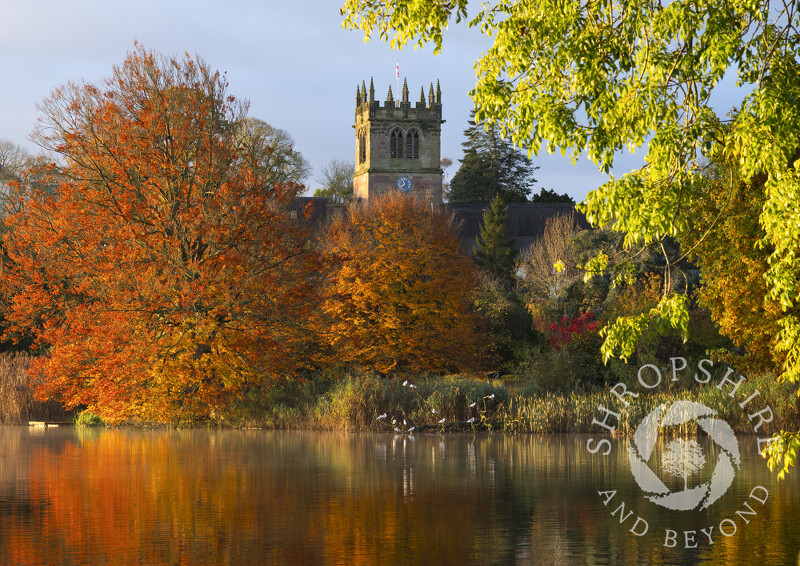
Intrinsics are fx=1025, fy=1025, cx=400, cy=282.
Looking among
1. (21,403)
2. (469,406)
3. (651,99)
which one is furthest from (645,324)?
(21,403)

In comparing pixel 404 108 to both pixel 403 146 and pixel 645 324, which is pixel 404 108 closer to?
pixel 403 146

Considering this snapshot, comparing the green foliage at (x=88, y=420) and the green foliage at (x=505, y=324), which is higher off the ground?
the green foliage at (x=505, y=324)

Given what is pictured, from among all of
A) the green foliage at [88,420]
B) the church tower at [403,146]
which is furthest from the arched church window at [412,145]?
the green foliage at [88,420]

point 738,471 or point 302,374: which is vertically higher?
point 302,374

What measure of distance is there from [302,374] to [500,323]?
14.7m

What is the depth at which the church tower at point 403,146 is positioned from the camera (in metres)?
90.6

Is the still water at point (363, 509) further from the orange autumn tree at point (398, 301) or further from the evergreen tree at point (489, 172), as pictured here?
the evergreen tree at point (489, 172)

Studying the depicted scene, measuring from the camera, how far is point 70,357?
28.4m

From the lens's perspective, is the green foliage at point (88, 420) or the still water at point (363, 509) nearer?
the still water at point (363, 509)

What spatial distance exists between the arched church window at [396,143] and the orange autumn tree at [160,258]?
6159 centimetres

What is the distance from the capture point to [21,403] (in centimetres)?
3222

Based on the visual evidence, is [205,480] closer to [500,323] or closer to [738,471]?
[738,471]

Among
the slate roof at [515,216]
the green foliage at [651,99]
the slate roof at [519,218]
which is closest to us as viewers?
the green foliage at [651,99]

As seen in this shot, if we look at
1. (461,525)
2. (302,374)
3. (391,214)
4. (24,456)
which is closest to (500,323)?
(391,214)
